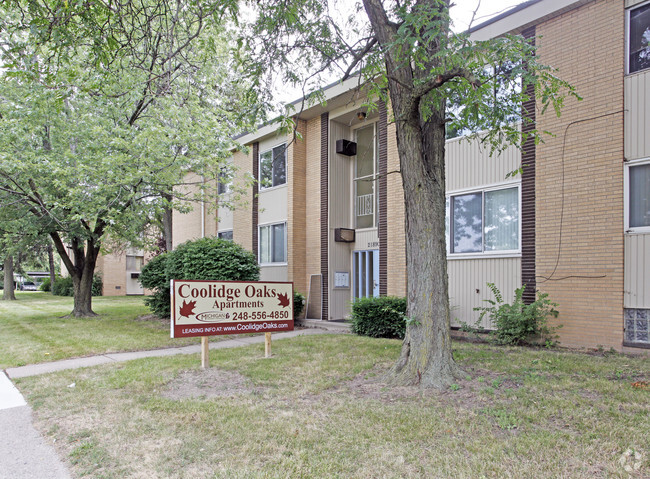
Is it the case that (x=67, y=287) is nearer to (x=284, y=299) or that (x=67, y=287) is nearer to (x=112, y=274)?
(x=112, y=274)

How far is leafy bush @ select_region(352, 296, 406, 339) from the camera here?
988 centimetres

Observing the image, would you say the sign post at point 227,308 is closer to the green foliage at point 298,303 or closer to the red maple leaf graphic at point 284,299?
the red maple leaf graphic at point 284,299

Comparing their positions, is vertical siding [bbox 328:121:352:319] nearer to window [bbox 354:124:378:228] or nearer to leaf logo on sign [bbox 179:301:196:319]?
window [bbox 354:124:378:228]

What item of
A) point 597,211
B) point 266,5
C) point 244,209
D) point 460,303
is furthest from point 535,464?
point 244,209

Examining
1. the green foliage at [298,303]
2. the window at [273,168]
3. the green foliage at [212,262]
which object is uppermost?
the window at [273,168]

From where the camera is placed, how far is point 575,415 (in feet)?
14.2

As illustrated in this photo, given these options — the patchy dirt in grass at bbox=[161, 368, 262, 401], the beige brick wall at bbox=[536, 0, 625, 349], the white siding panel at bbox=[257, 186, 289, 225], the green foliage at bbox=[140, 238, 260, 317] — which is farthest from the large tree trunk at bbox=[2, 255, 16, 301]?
the beige brick wall at bbox=[536, 0, 625, 349]

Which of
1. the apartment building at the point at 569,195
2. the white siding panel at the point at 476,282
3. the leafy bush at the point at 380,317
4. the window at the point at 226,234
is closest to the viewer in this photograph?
the apartment building at the point at 569,195

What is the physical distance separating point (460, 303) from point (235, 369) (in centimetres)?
547

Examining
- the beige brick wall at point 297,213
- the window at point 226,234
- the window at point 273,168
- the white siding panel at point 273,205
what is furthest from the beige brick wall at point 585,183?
the window at point 226,234

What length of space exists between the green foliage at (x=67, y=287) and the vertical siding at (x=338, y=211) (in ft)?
80.9

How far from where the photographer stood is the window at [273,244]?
15211 mm

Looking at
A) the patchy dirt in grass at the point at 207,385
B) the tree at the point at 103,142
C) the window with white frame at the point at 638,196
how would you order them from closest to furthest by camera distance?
the patchy dirt in grass at the point at 207,385
the window with white frame at the point at 638,196
the tree at the point at 103,142

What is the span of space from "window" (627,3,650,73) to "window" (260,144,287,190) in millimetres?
9937
